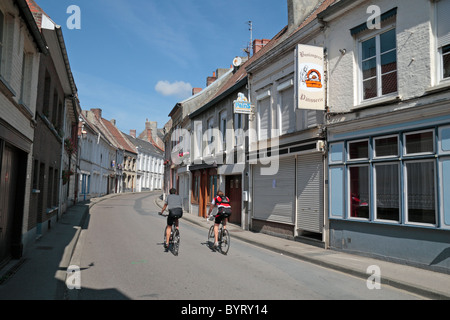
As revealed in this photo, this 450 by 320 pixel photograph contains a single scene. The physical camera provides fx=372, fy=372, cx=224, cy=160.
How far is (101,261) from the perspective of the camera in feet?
28.1

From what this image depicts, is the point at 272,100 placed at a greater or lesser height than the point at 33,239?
greater

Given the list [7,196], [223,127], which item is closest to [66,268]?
[7,196]

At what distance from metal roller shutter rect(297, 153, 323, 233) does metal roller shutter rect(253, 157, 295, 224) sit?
430 millimetres

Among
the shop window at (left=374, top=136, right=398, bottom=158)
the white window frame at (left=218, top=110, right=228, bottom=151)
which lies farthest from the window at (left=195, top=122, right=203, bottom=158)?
the shop window at (left=374, top=136, right=398, bottom=158)

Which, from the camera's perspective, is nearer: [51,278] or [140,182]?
[51,278]

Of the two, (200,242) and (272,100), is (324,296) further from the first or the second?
(272,100)

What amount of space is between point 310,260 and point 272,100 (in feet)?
22.8

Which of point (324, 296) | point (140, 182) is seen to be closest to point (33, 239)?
point (324, 296)

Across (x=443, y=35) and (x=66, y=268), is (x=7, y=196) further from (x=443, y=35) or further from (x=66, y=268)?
(x=443, y=35)

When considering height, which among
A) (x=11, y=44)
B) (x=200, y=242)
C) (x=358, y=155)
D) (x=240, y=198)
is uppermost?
(x=11, y=44)

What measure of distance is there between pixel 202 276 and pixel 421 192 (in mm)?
5088

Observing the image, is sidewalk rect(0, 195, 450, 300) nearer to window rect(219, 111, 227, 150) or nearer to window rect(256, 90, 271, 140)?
window rect(256, 90, 271, 140)

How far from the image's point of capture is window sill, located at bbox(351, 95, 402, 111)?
867cm
